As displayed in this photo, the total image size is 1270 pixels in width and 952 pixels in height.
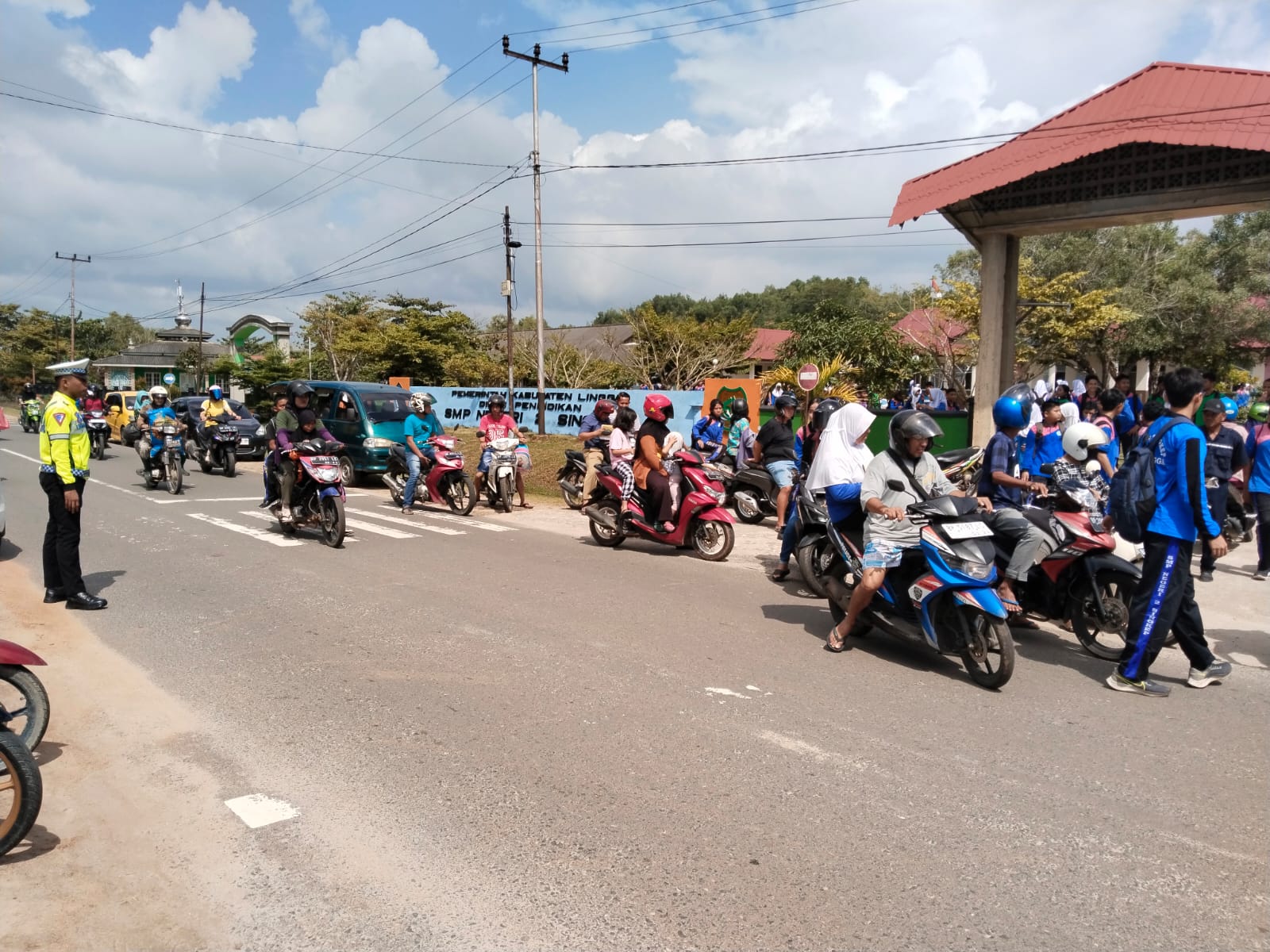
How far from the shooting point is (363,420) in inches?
663

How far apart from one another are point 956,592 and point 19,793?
4737 mm

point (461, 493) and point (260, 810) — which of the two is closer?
point (260, 810)

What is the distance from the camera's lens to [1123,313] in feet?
95.5

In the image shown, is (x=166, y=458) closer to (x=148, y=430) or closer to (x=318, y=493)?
(x=148, y=430)

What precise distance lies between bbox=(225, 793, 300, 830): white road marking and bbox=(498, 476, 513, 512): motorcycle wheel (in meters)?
9.75

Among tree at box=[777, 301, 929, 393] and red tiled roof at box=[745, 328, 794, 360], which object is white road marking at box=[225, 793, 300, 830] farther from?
red tiled roof at box=[745, 328, 794, 360]

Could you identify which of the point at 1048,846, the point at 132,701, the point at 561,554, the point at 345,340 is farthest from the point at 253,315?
the point at 1048,846

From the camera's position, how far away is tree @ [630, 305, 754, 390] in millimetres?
36000

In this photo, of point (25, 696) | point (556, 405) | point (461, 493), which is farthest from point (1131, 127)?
point (556, 405)

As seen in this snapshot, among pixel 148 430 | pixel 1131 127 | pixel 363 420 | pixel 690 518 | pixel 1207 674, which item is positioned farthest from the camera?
pixel 363 420

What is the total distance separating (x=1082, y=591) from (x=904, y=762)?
2665mm

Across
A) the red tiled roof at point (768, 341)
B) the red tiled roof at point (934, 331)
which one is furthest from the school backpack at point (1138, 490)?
the red tiled roof at point (768, 341)

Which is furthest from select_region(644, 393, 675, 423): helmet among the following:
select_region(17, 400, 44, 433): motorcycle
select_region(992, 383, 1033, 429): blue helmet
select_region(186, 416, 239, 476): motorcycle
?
select_region(17, 400, 44, 433): motorcycle

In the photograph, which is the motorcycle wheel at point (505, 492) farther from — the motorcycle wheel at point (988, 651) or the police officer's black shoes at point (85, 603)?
the motorcycle wheel at point (988, 651)
